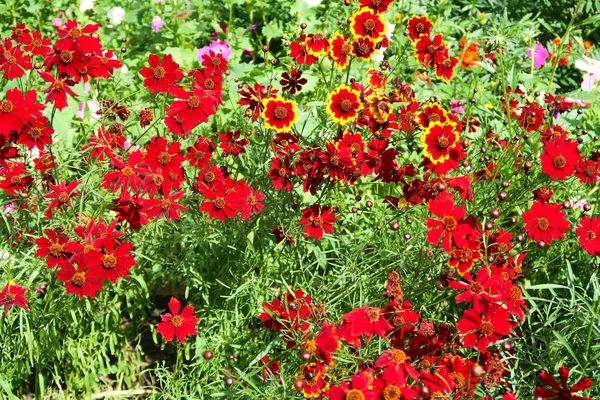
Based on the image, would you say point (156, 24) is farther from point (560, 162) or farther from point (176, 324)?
point (560, 162)

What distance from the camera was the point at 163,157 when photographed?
2236 mm

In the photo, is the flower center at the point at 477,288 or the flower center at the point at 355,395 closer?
the flower center at the point at 355,395

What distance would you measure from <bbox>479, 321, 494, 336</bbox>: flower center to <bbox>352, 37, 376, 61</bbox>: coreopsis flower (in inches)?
43.1

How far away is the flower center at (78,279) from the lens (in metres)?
1.91

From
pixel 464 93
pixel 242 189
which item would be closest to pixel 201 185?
pixel 242 189

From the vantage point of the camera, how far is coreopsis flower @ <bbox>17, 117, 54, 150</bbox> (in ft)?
7.00

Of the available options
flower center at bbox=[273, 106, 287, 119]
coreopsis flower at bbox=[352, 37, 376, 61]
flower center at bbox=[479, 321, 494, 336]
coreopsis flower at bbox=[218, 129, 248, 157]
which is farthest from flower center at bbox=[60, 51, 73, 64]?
flower center at bbox=[479, 321, 494, 336]

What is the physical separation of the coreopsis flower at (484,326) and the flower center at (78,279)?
1.07 m

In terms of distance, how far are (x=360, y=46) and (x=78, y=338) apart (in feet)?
5.12

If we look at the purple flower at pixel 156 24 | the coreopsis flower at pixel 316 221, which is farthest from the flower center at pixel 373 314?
the purple flower at pixel 156 24

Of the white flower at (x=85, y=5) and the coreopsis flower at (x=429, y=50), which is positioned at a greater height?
the coreopsis flower at (x=429, y=50)

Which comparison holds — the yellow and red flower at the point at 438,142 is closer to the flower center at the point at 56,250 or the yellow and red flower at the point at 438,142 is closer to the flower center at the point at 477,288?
the flower center at the point at 477,288

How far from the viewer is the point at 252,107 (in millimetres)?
2383

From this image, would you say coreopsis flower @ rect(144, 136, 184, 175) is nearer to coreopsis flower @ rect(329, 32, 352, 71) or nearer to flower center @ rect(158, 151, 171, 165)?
flower center @ rect(158, 151, 171, 165)
